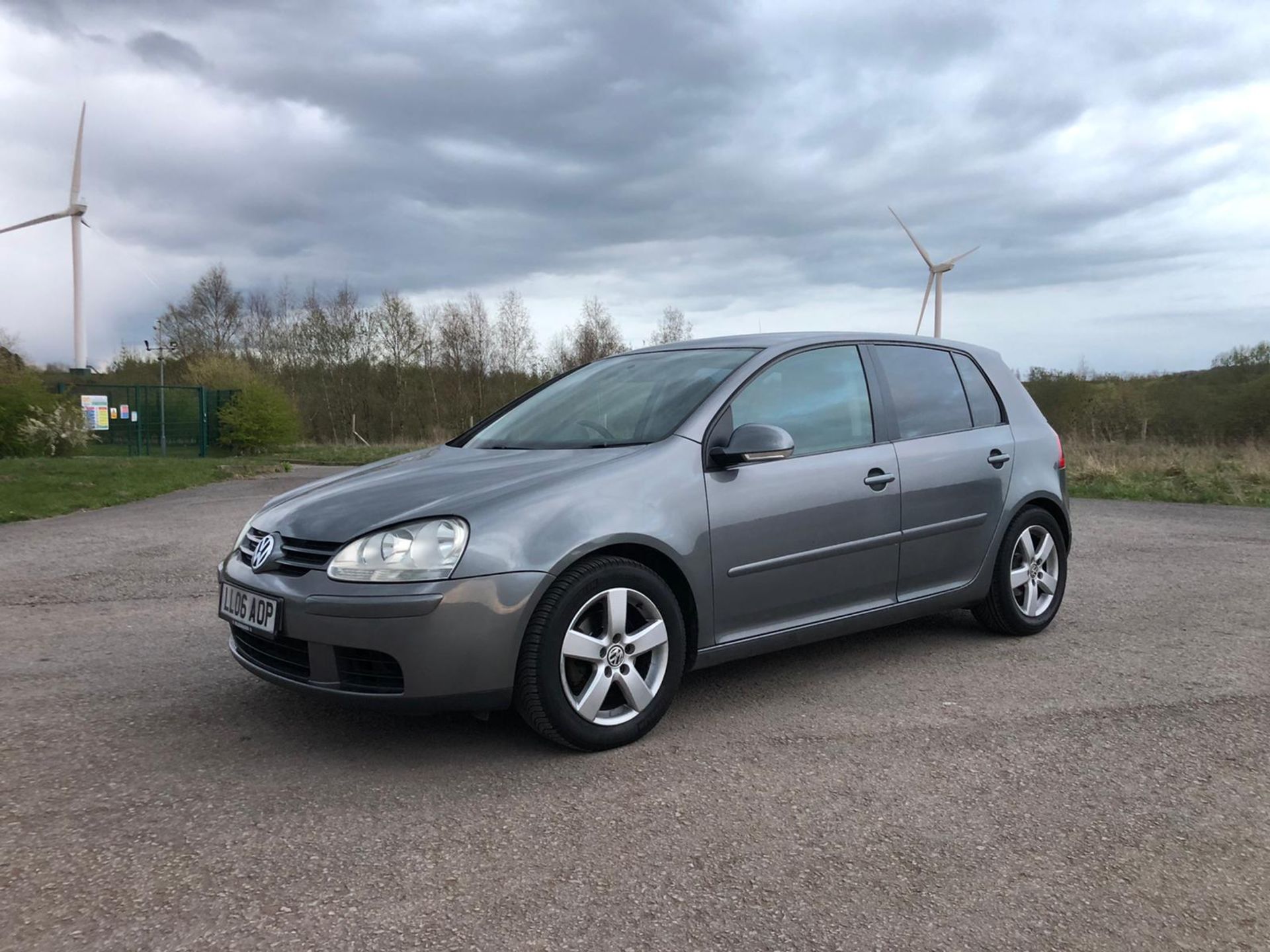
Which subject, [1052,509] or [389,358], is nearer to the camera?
[1052,509]

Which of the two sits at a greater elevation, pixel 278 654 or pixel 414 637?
pixel 414 637

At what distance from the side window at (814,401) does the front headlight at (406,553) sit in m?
1.37

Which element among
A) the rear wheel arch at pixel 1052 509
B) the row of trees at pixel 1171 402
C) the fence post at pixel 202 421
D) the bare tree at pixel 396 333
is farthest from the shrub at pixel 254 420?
the rear wheel arch at pixel 1052 509

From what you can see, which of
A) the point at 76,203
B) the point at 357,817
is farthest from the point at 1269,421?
the point at 76,203

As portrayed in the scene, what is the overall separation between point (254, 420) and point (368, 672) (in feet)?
96.6

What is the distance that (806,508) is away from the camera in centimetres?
411

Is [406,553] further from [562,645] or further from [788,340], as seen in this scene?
[788,340]

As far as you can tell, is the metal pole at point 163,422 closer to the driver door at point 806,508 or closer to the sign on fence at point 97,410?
the sign on fence at point 97,410

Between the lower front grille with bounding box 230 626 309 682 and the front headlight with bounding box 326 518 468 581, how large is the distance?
1.05ft

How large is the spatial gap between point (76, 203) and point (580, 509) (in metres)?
39.2

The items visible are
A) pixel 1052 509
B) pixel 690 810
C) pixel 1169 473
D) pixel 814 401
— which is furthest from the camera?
pixel 1169 473

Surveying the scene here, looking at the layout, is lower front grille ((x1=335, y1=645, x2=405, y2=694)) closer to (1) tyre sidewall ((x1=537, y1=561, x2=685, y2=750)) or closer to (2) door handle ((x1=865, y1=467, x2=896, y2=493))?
(1) tyre sidewall ((x1=537, y1=561, x2=685, y2=750))

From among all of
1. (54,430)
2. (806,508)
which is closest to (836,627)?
(806,508)

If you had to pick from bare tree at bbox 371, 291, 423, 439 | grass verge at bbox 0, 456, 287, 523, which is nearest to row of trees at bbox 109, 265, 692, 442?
bare tree at bbox 371, 291, 423, 439
